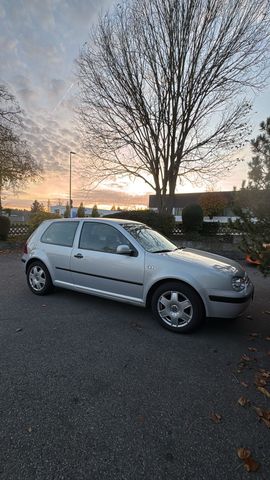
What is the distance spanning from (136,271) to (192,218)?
1007 cm

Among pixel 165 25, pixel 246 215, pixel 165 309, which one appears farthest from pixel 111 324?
pixel 165 25

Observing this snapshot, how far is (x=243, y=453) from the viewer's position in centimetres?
176

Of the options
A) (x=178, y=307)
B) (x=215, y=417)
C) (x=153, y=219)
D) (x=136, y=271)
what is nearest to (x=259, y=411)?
(x=215, y=417)

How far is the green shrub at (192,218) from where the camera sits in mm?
13273

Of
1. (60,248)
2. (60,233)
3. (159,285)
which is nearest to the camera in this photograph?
(159,285)

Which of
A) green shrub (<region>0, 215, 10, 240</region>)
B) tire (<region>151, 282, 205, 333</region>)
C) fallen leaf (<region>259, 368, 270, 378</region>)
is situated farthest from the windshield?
green shrub (<region>0, 215, 10, 240</region>)

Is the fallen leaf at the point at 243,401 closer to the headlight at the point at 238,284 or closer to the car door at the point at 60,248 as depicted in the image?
the headlight at the point at 238,284

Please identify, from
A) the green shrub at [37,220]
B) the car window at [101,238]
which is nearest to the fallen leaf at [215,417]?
the car window at [101,238]

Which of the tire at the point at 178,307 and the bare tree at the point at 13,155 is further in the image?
the bare tree at the point at 13,155

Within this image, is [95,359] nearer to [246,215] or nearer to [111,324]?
[111,324]

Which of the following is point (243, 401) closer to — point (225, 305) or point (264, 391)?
point (264, 391)

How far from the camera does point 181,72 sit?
10.8 m

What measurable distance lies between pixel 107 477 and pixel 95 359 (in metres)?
1.32

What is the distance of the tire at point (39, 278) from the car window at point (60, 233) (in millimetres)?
502
